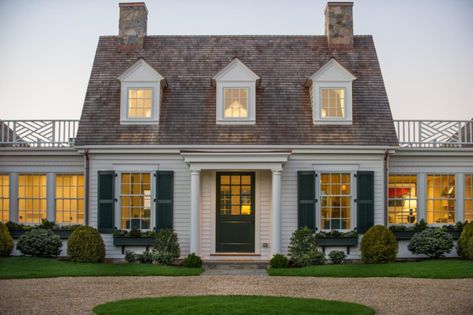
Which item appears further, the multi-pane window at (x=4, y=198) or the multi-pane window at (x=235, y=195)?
the multi-pane window at (x=4, y=198)

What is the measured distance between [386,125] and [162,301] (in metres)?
10.9

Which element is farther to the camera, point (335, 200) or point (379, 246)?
point (335, 200)

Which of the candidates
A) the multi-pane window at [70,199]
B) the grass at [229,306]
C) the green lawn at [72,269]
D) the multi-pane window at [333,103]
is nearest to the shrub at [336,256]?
the green lawn at [72,269]

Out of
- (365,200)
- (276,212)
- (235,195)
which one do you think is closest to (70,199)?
(235,195)

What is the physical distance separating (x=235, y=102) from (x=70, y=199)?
20.9 feet

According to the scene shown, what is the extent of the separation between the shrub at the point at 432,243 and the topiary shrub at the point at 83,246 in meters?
9.58

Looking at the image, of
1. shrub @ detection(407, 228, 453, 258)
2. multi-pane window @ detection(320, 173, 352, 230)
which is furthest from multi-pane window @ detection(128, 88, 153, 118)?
shrub @ detection(407, 228, 453, 258)

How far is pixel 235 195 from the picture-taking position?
1952 centimetres

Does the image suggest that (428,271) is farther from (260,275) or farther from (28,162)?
(28,162)

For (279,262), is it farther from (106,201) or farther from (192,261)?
(106,201)

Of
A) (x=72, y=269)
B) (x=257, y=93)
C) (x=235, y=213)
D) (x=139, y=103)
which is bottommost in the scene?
(x=72, y=269)

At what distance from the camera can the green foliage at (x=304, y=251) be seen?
17.8 m

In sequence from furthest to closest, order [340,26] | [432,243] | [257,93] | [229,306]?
1. [340,26]
2. [257,93]
3. [432,243]
4. [229,306]

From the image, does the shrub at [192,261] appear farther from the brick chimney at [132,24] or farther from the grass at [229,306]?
the brick chimney at [132,24]
